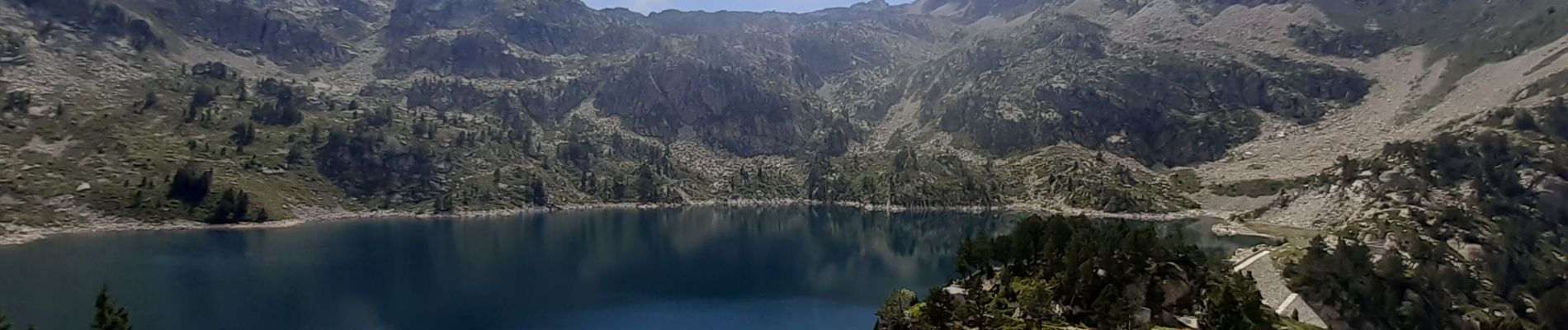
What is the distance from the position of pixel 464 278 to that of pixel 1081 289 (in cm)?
8063

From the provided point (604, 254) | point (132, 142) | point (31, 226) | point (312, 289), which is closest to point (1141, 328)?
point (312, 289)

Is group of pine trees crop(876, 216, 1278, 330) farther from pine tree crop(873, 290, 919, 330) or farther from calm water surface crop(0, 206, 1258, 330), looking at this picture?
calm water surface crop(0, 206, 1258, 330)

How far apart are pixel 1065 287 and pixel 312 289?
3234 inches

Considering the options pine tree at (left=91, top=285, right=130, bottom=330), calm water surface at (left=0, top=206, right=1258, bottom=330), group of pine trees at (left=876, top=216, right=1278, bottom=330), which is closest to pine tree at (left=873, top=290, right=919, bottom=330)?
group of pine trees at (left=876, top=216, right=1278, bottom=330)

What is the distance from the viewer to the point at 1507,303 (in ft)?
280

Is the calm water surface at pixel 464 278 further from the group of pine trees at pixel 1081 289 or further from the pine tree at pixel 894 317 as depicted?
the group of pine trees at pixel 1081 289

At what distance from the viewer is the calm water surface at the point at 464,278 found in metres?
80.4

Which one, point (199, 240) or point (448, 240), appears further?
point (448, 240)

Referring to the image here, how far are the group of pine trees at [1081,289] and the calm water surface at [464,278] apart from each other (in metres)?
17.2

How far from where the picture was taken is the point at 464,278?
354 feet

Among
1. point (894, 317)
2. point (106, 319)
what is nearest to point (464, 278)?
point (894, 317)

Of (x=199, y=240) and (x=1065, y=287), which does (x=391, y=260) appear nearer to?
(x=199, y=240)

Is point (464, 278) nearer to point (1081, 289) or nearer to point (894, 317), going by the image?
point (894, 317)

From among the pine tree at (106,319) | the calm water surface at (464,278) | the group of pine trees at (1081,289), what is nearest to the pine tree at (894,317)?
the group of pine trees at (1081,289)
